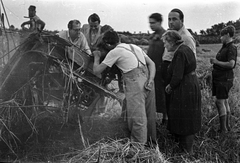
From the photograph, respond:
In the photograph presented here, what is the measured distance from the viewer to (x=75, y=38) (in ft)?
15.1

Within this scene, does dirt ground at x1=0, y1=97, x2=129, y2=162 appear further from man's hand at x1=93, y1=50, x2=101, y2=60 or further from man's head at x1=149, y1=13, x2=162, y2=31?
man's head at x1=149, y1=13, x2=162, y2=31

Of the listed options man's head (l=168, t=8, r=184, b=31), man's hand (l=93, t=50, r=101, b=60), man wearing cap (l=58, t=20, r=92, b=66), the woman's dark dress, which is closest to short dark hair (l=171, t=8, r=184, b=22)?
man's head (l=168, t=8, r=184, b=31)

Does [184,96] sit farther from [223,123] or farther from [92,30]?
[92,30]

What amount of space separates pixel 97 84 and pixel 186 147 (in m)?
1.58

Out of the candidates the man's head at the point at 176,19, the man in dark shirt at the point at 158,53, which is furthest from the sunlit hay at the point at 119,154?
the man's head at the point at 176,19

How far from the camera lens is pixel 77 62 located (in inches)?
163

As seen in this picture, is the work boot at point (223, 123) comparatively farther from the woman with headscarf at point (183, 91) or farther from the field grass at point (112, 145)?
the woman with headscarf at point (183, 91)

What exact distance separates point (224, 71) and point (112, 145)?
7.11ft

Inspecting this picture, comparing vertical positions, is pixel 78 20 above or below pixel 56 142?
above

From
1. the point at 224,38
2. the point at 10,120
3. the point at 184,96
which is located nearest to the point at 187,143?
the point at 184,96

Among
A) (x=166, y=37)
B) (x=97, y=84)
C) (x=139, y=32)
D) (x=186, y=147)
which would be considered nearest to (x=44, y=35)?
(x=97, y=84)

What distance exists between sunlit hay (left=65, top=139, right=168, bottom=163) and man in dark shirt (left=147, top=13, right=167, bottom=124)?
1085mm

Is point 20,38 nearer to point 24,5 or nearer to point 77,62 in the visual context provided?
Answer: point 24,5

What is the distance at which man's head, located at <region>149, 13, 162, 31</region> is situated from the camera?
4.41 metres
